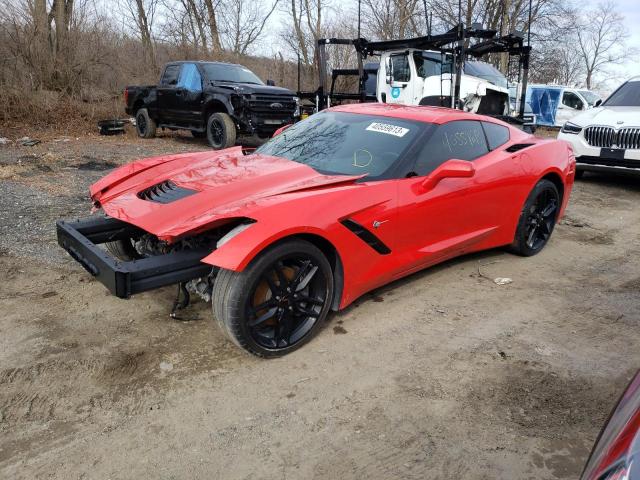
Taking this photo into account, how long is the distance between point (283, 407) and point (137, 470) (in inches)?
30.4

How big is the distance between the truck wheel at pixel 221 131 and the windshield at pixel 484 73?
5.92 m

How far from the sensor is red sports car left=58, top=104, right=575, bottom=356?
2.95 meters

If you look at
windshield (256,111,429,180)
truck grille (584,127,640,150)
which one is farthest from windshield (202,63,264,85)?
windshield (256,111,429,180)

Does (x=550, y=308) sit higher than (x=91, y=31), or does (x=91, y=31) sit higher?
(x=91, y=31)

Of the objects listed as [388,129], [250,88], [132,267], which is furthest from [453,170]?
[250,88]

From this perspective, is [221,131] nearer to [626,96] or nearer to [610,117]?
[610,117]

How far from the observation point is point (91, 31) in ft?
54.0

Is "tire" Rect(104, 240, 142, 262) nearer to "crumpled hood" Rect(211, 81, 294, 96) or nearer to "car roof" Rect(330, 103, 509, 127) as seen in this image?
"car roof" Rect(330, 103, 509, 127)

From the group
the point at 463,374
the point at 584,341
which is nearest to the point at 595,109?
the point at 584,341

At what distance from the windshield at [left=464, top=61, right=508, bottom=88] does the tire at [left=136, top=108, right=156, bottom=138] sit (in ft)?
26.0

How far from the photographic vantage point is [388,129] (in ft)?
13.4

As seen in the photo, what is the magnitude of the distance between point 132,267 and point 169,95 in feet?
34.7

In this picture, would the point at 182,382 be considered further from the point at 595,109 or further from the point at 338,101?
the point at 338,101

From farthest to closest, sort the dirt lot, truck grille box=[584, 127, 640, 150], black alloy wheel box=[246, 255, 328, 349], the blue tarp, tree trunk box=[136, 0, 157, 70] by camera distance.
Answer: tree trunk box=[136, 0, 157, 70] → the blue tarp → truck grille box=[584, 127, 640, 150] → black alloy wheel box=[246, 255, 328, 349] → the dirt lot
